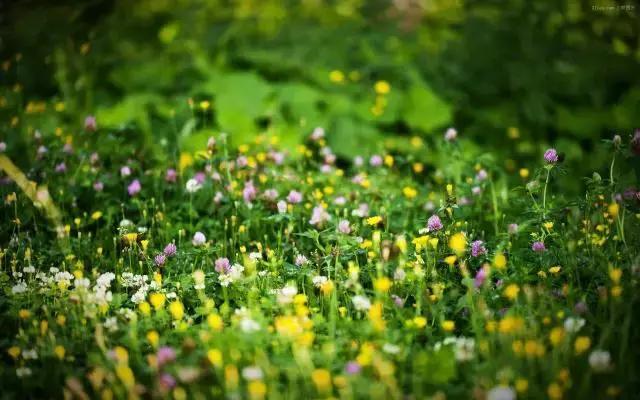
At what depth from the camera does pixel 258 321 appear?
6.89ft

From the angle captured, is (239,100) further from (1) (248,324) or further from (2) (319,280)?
(1) (248,324)

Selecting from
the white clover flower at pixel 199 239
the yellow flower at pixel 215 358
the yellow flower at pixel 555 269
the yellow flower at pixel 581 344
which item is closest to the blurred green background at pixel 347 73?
the white clover flower at pixel 199 239

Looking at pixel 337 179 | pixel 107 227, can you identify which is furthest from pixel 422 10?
pixel 107 227

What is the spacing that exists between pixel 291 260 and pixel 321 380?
1.21 m

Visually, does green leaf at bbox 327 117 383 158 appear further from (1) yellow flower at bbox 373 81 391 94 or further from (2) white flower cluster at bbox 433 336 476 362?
(2) white flower cluster at bbox 433 336 476 362

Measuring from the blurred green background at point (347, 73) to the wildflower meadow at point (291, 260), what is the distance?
0.04 metres

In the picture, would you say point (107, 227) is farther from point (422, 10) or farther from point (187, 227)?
point (422, 10)

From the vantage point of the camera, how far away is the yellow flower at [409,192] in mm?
3277

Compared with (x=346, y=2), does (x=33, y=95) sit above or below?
below

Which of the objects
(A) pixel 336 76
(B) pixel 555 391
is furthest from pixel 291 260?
(A) pixel 336 76

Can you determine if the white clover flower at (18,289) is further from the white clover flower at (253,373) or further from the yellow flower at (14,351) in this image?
the white clover flower at (253,373)

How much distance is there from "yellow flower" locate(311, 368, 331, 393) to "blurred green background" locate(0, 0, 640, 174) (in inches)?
99.3

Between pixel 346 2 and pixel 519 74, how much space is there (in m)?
1.75

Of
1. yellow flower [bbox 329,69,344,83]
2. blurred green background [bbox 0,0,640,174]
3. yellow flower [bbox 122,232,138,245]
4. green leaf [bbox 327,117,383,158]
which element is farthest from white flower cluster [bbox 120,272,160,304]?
yellow flower [bbox 329,69,344,83]
